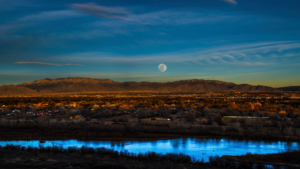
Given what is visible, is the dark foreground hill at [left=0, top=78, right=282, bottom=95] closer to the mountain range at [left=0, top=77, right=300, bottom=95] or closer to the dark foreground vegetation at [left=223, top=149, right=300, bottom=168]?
the mountain range at [left=0, top=77, right=300, bottom=95]

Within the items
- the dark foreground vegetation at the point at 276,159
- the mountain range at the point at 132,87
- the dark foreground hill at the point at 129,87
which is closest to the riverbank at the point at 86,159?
the dark foreground vegetation at the point at 276,159

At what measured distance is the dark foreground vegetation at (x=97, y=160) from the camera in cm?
1169

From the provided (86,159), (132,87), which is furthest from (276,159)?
(132,87)

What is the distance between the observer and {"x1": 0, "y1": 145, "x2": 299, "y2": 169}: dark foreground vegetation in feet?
38.3

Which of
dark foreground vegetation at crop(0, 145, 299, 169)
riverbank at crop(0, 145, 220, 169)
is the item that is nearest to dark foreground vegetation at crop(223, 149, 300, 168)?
dark foreground vegetation at crop(0, 145, 299, 169)

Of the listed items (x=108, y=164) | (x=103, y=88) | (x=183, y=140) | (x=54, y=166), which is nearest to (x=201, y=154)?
(x=183, y=140)

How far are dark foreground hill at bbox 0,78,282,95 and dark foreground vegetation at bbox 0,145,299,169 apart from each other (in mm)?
148461

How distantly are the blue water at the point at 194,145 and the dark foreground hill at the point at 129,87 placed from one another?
142 m

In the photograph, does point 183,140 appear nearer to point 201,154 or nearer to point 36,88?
point 201,154

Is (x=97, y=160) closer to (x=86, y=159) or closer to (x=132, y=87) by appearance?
(x=86, y=159)

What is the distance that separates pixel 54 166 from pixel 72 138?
345 inches

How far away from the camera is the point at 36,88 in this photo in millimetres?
174125

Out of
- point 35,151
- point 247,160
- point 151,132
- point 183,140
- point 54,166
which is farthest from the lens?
point 151,132

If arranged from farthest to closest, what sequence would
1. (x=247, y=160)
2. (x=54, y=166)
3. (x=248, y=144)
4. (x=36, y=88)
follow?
(x=36, y=88) → (x=248, y=144) → (x=247, y=160) → (x=54, y=166)
